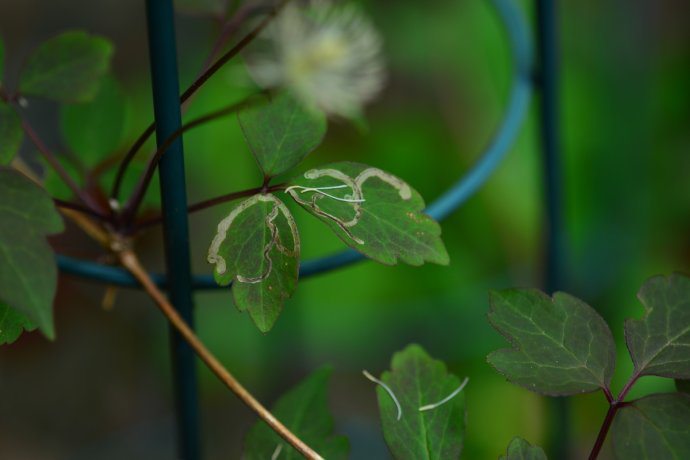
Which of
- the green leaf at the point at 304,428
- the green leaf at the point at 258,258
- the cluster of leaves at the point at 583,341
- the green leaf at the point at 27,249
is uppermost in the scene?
the green leaf at the point at 27,249

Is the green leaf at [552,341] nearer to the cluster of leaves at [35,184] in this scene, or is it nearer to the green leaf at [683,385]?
the green leaf at [683,385]

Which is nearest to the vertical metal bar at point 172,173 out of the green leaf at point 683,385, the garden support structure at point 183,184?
the garden support structure at point 183,184

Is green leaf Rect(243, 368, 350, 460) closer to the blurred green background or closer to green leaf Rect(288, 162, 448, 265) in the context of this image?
green leaf Rect(288, 162, 448, 265)

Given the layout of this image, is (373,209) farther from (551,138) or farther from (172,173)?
(551,138)

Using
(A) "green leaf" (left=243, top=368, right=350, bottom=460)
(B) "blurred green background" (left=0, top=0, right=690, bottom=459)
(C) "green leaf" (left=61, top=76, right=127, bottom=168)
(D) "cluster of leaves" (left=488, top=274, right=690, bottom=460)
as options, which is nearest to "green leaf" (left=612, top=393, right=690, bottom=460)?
(D) "cluster of leaves" (left=488, top=274, right=690, bottom=460)

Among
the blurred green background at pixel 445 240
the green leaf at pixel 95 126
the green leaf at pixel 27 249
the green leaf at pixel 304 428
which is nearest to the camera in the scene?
the green leaf at pixel 27 249

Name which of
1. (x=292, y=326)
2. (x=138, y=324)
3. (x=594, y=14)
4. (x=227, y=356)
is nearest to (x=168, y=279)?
(x=292, y=326)
